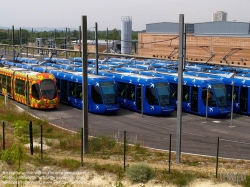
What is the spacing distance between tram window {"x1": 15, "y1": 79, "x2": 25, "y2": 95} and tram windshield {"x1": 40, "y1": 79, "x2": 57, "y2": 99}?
7.57 feet

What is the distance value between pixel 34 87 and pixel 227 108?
12913 millimetres

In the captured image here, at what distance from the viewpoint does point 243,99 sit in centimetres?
2917

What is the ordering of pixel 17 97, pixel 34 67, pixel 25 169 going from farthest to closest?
pixel 34 67, pixel 17 97, pixel 25 169

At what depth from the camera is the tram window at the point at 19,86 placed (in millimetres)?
31216

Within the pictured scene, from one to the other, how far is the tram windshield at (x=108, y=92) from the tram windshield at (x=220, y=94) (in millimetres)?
6561

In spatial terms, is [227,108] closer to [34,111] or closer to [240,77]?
[240,77]

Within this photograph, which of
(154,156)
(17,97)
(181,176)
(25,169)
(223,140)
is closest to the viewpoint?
(181,176)

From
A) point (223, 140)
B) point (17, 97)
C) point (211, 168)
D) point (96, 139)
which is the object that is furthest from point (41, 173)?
point (17, 97)

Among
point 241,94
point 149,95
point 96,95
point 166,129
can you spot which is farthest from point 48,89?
point 241,94

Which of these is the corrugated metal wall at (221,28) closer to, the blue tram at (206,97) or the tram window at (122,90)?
the blue tram at (206,97)

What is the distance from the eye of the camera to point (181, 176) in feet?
47.2

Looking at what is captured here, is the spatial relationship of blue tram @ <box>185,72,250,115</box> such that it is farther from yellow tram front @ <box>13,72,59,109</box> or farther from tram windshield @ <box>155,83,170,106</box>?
yellow tram front @ <box>13,72,59,109</box>

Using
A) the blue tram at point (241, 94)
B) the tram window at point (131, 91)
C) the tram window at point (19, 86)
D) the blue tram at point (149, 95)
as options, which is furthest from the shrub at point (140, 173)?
the tram window at point (19, 86)

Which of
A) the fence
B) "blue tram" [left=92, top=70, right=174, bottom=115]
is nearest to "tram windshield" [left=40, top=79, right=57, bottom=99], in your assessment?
"blue tram" [left=92, top=70, right=174, bottom=115]
